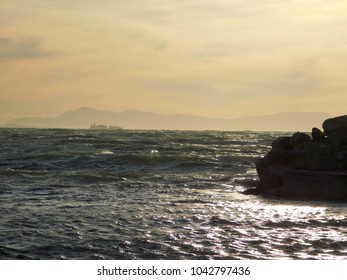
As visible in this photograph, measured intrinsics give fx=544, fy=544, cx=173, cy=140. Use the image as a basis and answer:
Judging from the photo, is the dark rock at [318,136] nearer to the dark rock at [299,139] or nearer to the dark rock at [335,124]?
the dark rock at [335,124]

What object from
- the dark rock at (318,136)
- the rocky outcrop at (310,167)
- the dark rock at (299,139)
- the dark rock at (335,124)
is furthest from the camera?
the dark rock at (318,136)

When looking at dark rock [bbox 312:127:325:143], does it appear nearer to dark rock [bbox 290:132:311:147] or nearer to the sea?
dark rock [bbox 290:132:311:147]

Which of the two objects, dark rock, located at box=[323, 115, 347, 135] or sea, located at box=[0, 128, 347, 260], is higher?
dark rock, located at box=[323, 115, 347, 135]

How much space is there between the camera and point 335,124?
2802 cm

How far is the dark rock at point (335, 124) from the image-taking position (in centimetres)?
2762

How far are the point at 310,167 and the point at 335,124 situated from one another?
4.62 meters

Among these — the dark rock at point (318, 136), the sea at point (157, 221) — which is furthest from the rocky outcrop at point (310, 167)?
A: the sea at point (157, 221)

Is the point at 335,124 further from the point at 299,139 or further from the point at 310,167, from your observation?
the point at 310,167

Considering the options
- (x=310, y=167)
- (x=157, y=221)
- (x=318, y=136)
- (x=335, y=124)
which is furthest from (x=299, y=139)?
(x=157, y=221)

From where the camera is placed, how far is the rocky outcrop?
75.8 feet

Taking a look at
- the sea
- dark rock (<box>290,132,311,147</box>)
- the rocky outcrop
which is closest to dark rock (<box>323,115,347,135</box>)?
the rocky outcrop
